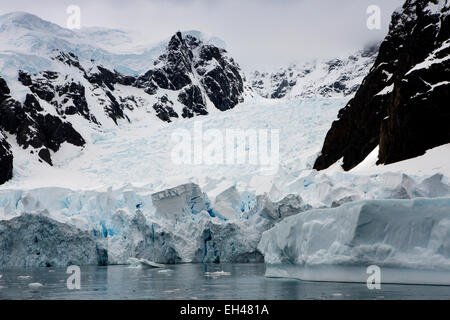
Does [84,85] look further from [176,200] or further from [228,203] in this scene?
[228,203]

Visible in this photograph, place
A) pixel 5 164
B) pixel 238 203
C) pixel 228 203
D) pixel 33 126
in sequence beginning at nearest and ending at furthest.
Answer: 1. pixel 228 203
2. pixel 238 203
3. pixel 5 164
4. pixel 33 126

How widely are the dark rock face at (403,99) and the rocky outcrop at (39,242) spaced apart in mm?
20606

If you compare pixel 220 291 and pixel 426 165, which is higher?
pixel 426 165

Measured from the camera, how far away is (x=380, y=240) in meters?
11.0

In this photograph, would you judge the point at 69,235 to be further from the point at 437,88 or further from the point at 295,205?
the point at 437,88

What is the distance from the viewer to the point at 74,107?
71062mm

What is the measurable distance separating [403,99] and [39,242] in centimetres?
2390

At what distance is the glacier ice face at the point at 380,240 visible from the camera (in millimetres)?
10281

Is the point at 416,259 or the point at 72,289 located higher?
the point at 416,259

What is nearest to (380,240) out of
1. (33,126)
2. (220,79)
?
(33,126)

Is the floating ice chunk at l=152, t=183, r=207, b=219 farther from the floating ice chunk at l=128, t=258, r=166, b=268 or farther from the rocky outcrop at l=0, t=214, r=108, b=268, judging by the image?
the floating ice chunk at l=128, t=258, r=166, b=268

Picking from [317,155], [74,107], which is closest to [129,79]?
[74,107]

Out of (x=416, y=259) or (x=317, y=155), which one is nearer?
(x=416, y=259)
